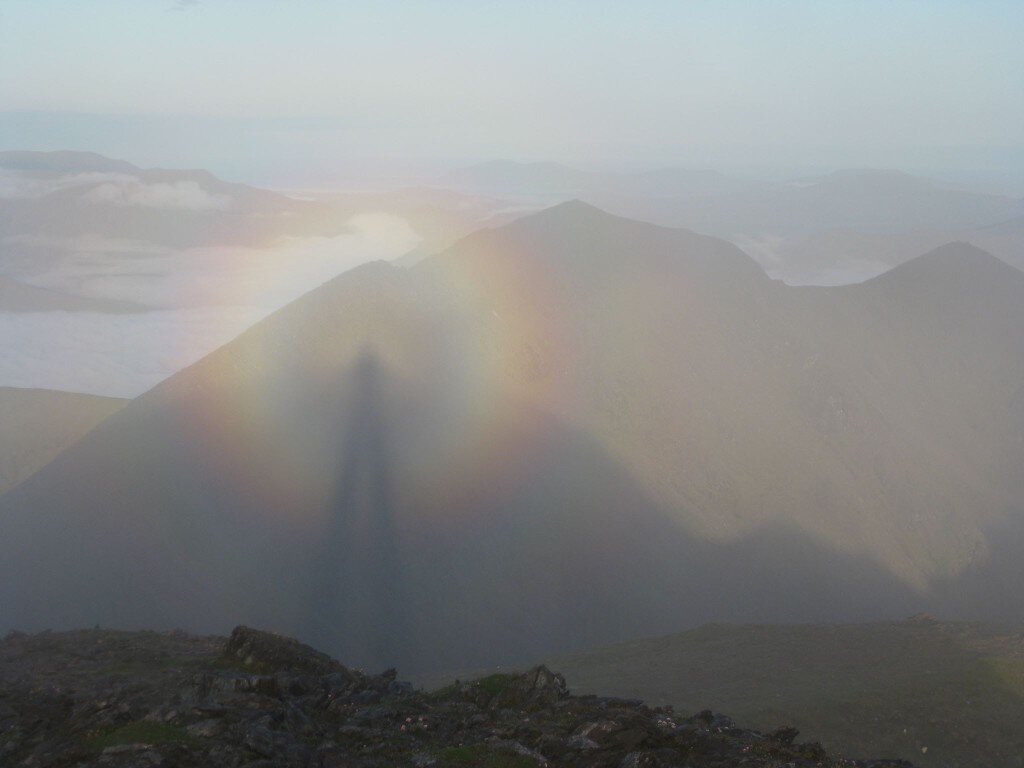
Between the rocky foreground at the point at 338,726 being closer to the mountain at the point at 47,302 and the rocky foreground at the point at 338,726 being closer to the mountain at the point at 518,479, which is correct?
the mountain at the point at 518,479

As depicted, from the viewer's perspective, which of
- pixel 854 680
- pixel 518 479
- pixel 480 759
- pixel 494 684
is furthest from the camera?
pixel 518 479

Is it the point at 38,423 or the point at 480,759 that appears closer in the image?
the point at 480,759

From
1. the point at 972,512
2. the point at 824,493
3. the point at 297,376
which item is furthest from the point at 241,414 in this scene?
the point at 972,512

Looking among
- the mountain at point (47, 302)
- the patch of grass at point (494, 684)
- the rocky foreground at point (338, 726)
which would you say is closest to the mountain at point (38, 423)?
the rocky foreground at point (338, 726)

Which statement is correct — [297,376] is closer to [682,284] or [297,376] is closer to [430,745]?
[682,284]

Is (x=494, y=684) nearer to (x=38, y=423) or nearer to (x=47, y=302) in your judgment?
(x=38, y=423)

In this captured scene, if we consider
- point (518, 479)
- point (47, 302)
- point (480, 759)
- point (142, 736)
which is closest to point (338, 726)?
point (480, 759)
